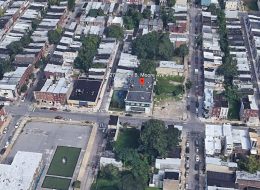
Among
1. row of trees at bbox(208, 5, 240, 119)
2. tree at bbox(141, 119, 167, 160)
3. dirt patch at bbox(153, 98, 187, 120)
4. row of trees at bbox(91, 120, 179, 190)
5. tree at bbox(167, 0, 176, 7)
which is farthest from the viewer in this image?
tree at bbox(167, 0, 176, 7)

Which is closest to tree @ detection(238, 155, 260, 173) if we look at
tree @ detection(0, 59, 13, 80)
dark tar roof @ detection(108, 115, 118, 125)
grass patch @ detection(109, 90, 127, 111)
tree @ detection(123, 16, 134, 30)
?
dark tar roof @ detection(108, 115, 118, 125)

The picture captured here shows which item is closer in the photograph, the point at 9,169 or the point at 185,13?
the point at 9,169

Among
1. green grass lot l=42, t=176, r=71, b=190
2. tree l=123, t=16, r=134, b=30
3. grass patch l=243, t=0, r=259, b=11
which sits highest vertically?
grass patch l=243, t=0, r=259, b=11

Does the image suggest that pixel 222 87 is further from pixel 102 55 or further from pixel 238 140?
pixel 102 55

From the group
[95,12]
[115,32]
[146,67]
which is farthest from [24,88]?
[95,12]

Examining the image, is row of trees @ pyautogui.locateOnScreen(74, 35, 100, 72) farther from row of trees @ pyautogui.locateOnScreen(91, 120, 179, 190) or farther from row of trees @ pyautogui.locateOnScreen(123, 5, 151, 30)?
row of trees @ pyautogui.locateOnScreen(91, 120, 179, 190)

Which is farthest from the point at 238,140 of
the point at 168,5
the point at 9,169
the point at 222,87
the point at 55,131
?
the point at 168,5

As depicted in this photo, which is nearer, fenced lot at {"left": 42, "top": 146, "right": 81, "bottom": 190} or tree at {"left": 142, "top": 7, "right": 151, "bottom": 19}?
fenced lot at {"left": 42, "top": 146, "right": 81, "bottom": 190}
